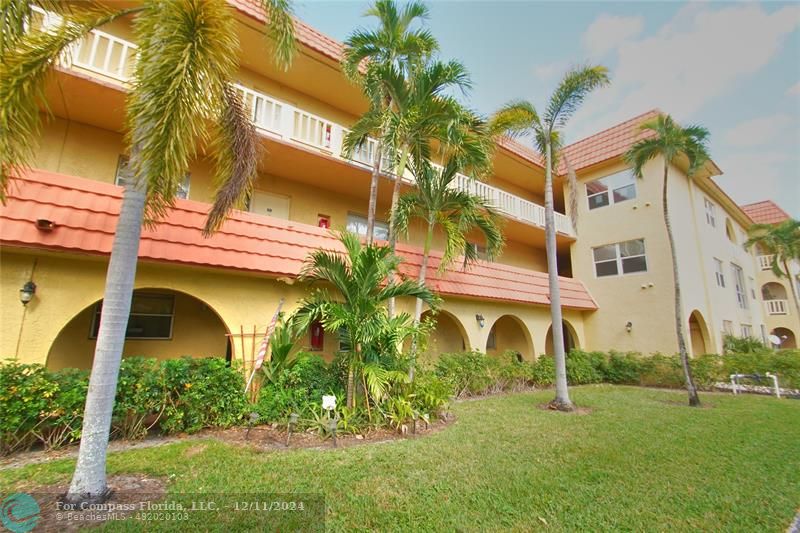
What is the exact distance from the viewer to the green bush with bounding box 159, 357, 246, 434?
5.98m

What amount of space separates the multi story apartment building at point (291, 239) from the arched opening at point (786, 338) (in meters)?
11.2

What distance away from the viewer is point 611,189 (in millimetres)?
16531

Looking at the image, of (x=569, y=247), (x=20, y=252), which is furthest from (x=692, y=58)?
(x=20, y=252)

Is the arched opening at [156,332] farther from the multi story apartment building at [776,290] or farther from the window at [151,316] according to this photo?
the multi story apartment building at [776,290]

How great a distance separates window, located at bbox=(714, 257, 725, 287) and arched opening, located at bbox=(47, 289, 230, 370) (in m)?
22.3

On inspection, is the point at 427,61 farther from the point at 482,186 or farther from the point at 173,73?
the point at 173,73

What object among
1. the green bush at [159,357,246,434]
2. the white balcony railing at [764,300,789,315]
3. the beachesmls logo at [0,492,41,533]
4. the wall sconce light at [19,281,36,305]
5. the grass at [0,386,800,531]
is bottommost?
the grass at [0,386,800,531]

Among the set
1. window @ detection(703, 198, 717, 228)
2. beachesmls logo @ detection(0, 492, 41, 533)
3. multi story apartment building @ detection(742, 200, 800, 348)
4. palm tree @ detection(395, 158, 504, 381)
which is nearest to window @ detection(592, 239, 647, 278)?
window @ detection(703, 198, 717, 228)

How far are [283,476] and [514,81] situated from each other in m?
16.4

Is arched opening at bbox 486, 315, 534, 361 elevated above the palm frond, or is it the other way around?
the palm frond

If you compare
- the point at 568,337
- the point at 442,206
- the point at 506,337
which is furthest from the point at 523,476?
the point at 568,337

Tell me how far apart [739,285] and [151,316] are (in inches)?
1123

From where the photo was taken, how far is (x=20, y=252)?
226 inches

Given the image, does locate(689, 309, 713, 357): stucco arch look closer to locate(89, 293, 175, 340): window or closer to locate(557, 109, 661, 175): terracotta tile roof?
locate(557, 109, 661, 175): terracotta tile roof
